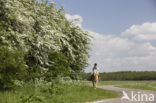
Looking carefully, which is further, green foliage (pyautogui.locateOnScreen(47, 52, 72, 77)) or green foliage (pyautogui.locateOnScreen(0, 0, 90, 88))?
green foliage (pyautogui.locateOnScreen(47, 52, 72, 77))

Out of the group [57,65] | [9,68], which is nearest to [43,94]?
[9,68]

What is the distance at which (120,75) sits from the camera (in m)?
95.2

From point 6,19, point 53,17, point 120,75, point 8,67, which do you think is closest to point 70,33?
point 53,17

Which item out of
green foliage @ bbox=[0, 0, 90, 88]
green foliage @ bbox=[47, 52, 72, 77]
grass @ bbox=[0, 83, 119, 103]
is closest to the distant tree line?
green foliage @ bbox=[0, 0, 90, 88]

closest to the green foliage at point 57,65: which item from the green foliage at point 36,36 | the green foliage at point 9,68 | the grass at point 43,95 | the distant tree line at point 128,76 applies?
the green foliage at point 36,36

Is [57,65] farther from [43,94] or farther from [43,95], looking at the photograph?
[43,95]

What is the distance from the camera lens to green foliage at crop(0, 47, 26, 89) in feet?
56.9

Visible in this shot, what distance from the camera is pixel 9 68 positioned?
693 inches

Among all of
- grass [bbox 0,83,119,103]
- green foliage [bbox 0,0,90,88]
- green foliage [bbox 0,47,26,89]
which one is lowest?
grass [bbox 0,83,119,103]

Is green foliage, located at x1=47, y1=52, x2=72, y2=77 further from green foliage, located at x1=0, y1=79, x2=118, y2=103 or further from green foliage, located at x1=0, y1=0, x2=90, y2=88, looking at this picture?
green foliage, located at x1=0, y1=79, x2=118, y2=103

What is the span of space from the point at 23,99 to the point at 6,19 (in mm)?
6981

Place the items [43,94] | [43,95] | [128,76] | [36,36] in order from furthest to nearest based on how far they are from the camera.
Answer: [128,76] < [36,36] < [43,94] < [43,95]

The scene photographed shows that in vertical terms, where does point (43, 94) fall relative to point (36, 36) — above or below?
below

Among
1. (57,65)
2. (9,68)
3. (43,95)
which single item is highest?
(57,65)
